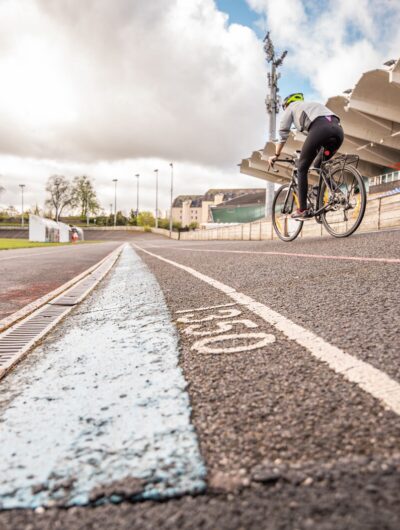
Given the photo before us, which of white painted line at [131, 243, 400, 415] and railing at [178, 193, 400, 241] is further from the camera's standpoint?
railing at [178, 193, 400, 241]

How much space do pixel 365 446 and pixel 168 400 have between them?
0.51 metres

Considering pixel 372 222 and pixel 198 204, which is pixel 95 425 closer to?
pixel 372 222

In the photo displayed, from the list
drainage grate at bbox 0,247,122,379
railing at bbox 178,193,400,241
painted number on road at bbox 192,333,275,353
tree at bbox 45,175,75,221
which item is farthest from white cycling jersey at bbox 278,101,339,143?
tree at bbox 45,175,75,221

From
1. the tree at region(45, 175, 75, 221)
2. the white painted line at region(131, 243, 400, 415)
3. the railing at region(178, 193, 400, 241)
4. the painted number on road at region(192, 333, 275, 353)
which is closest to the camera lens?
the white painted line at region(131, 243, 400, 415)

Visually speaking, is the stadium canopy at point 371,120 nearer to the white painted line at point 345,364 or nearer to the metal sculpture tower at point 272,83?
the metal sculpture tower at point 272,83

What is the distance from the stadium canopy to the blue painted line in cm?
1678

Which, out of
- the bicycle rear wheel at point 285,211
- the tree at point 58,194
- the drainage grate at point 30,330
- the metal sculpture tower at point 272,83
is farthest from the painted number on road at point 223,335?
the tree at point 58,194

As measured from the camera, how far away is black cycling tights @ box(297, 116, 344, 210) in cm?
621

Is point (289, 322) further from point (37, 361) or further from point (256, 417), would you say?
point (37, 361)

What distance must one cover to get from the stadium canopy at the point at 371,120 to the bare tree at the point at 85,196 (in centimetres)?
7641

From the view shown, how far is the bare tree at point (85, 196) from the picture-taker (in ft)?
371

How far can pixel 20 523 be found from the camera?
0.72 meters

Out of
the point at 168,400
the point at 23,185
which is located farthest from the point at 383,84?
the point at 23,185

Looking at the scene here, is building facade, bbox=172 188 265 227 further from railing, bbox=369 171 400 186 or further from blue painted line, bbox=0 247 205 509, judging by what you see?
blue painted line, bbox=0 247 205 509
